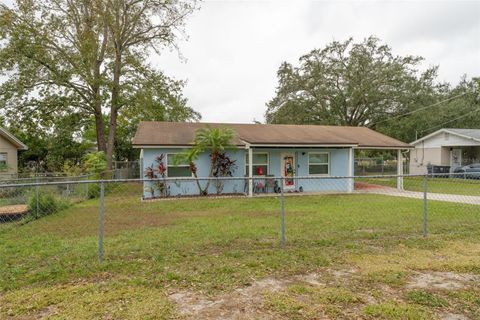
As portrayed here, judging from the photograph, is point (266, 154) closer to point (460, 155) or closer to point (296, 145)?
point (296, 145)

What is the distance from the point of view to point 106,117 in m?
30.7

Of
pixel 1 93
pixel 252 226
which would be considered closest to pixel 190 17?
pixel 1 93

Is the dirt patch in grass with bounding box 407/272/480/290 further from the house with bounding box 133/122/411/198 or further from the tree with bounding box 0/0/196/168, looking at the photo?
the tree with bounding box 0/0/196/168

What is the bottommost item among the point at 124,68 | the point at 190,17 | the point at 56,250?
the point at 56,250

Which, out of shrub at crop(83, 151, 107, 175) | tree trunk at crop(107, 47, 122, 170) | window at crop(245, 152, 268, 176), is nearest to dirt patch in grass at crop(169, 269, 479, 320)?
window at crop(245, 152, 268, 176)

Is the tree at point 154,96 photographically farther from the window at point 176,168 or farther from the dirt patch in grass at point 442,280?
the dirt patch in grass at point 442,280

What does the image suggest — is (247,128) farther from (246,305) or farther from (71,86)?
(246,305)

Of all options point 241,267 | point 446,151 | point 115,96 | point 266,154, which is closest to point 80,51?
point 115,96

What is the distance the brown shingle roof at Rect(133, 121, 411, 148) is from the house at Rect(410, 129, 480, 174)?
805 cm

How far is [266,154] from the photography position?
15.7 m

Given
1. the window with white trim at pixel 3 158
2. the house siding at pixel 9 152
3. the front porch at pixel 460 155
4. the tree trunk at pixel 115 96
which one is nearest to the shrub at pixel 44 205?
the tree trunk at pixel 115 96

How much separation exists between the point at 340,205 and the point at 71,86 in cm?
1779

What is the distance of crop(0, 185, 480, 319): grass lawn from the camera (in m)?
3.48

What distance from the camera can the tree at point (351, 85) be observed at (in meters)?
29.6
